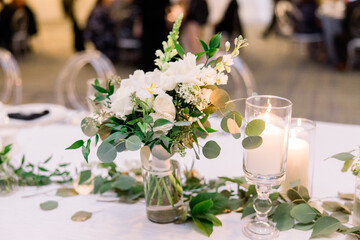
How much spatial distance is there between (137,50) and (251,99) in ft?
17.4

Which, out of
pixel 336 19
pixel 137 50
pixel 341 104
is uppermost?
pixel 336 19

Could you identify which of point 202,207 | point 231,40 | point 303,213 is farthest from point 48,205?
point 231,40

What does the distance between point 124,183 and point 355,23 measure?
522 cm

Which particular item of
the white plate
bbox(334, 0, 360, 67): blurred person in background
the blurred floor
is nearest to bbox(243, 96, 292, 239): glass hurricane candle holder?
the white plate

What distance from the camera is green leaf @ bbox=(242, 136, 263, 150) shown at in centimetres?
97

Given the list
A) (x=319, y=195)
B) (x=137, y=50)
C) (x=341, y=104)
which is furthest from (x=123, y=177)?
(x=137, y=50)

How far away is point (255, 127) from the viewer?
0.96m

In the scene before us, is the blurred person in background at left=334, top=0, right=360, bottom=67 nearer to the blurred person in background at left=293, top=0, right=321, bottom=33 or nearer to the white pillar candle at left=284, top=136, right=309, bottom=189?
the blurred person in background at left=293, top=0, right=321, bottom=33

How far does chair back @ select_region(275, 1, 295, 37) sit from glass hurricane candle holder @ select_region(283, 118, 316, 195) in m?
5.56

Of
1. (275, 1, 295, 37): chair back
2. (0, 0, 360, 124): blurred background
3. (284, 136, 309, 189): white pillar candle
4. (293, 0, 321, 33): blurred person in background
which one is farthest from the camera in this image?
(275, 1, 295, 37): chair back

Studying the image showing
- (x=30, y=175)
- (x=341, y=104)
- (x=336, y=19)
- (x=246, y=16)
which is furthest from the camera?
(x=246, y=16)

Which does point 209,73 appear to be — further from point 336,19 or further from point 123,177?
point 336,19

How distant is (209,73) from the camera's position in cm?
98

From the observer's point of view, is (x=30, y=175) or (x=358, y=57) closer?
(x=30, y=175)
